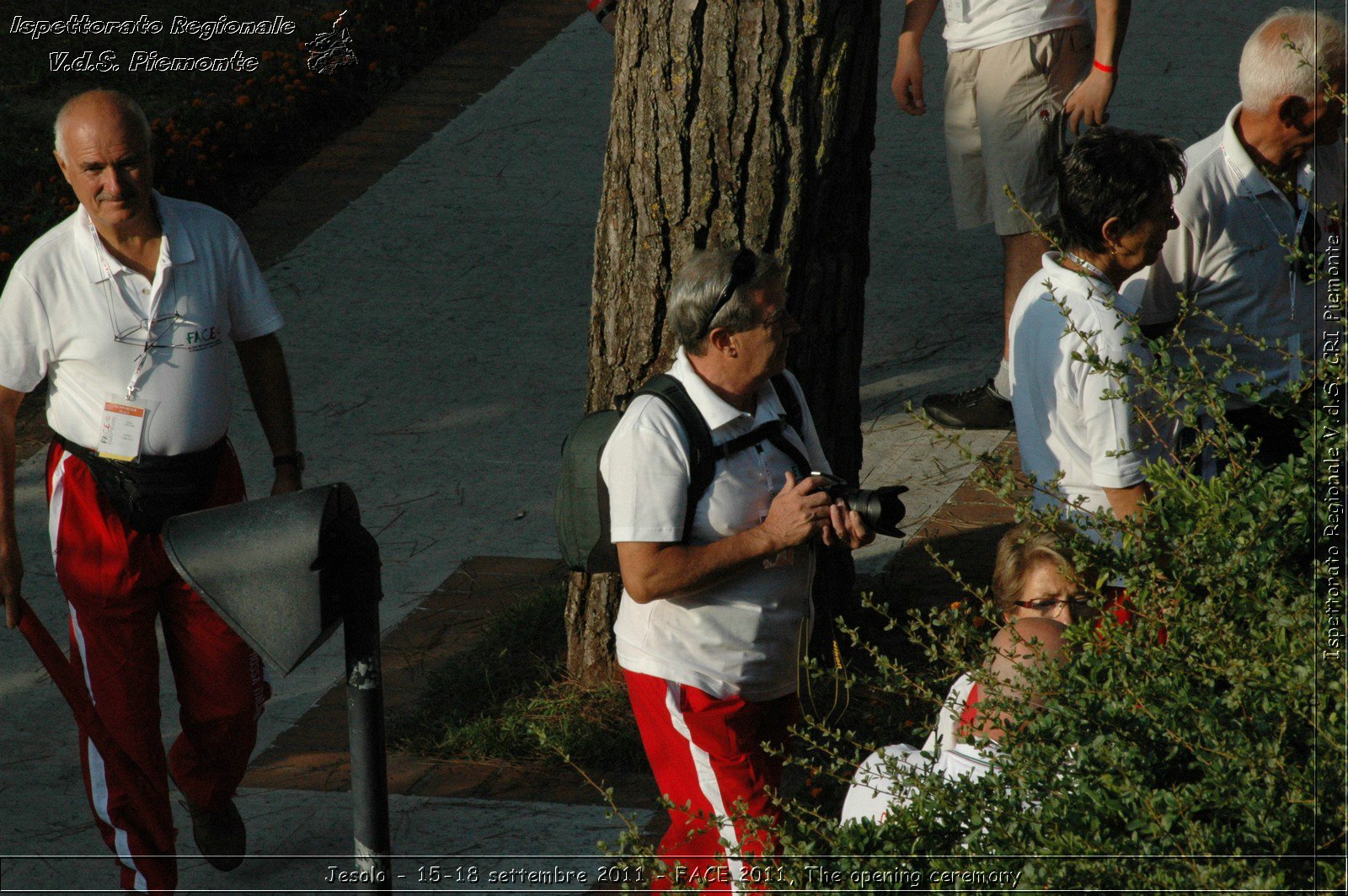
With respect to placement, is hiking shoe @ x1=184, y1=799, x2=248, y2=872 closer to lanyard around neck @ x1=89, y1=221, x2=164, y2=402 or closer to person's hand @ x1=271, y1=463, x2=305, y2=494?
person's hand @ x1=271, y1=463, x2=305, y2=494

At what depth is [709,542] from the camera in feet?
11.0

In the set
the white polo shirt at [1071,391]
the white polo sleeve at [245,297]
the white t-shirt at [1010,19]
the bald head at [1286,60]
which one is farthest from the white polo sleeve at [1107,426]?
the white t-shirt at [1010,19]

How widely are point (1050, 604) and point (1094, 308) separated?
26.9 inches

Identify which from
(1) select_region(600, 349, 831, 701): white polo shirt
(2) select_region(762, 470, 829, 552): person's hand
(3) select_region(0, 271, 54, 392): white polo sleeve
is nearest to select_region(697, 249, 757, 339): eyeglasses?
(1) select_region(600, 349, 831, 701): white polo shirt

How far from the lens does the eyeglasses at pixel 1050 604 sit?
3.27 meters

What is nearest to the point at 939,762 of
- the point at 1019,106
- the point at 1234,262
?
the point at 1234,262

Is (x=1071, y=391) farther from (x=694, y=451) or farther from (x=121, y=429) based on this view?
(x=121, y=429)

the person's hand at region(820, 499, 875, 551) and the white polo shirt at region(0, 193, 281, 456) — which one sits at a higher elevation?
the white polo shirt at region(0, 193, 281, 456)

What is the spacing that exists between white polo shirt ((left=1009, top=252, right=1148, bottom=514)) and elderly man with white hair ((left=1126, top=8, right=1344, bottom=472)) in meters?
0.54

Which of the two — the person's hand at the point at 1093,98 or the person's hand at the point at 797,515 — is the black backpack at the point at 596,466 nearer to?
the person's hand at the point at 797,515

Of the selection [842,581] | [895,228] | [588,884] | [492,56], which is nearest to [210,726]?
[588,884]

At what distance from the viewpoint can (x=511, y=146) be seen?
30.0ft

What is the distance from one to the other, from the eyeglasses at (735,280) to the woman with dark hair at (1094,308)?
0.66 metres

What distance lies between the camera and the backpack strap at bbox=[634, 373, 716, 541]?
130 inches
